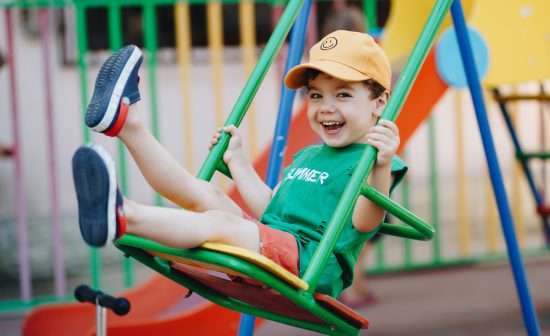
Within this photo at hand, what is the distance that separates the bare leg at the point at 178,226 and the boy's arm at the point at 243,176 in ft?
1.47

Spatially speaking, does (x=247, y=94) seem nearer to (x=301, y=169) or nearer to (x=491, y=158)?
(x=301, y=169)

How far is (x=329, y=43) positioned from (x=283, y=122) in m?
0.60

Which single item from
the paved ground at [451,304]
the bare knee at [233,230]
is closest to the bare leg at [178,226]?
the bare knee at [233,230]

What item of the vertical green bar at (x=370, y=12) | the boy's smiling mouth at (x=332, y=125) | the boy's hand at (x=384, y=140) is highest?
the vertical green bar at (x=370, y=12)

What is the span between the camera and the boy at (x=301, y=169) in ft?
6.54

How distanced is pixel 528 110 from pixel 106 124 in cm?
499

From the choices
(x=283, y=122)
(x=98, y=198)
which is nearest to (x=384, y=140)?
(x=98, y=198)

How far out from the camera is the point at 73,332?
3.62 meters

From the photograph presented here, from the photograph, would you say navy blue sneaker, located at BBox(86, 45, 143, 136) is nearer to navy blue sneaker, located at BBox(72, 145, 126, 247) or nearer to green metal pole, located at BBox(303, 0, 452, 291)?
navy blue sneaker, located at BBox(72, 145, 126, 247)

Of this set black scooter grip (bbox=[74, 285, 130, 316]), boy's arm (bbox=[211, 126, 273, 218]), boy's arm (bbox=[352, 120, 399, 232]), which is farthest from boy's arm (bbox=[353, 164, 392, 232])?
black scooter grip (bbox=[74, 285, 130, 316])

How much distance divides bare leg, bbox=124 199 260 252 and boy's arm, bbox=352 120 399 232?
0.32m

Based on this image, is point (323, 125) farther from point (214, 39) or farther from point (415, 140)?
point (415, 140)

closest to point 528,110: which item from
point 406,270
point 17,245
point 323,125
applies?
point 406,270

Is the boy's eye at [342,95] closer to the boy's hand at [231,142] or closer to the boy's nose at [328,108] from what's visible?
the boy's nose at [328,108]
